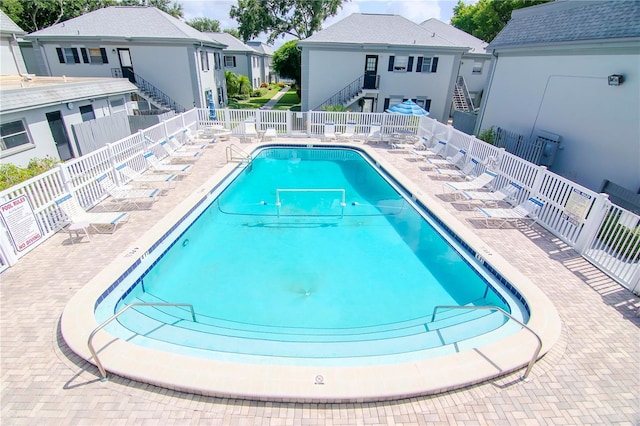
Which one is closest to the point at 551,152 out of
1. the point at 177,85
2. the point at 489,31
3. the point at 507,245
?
the point at 507,245

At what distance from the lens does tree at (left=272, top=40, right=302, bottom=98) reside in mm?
31453

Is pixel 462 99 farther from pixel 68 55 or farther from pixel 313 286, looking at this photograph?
pixel 68 55

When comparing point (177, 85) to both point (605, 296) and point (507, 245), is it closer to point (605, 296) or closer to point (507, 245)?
point (507, 245)

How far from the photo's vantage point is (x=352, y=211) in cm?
1032

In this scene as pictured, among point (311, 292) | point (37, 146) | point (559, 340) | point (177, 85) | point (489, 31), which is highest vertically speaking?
point (489, 31)

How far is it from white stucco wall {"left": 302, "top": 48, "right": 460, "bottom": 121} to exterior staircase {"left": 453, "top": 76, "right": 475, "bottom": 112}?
2.96 m

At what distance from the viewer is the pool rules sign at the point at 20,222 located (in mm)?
6168

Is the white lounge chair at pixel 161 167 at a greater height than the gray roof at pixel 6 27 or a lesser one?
lesser

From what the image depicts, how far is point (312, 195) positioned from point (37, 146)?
1072 cm

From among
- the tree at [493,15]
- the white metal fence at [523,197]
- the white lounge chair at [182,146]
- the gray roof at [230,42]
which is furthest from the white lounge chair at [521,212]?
the gray roof at [230,42]

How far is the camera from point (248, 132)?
1681cm

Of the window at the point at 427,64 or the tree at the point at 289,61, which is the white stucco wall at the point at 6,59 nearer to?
Result: the tree at the point at 289,61

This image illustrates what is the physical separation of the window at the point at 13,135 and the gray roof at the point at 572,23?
66.1ft

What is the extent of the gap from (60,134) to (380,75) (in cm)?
1885
